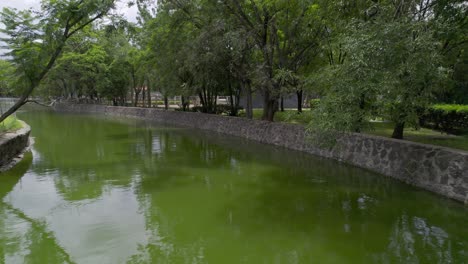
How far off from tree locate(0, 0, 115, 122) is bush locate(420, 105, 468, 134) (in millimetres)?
13013

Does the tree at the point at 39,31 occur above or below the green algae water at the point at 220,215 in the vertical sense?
above

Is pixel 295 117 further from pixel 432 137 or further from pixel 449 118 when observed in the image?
pixel 449 118

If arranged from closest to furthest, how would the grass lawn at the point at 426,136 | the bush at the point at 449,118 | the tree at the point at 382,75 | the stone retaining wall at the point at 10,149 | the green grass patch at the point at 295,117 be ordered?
1. the tree at the point at 382,75
2. the green grass patch at the point at 295,117
3. the grass lawn at the point at 426,136
4. the stone retaining wall at the point at 10,149
5. the bush at the point at 449,118

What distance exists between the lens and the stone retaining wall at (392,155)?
8.26m

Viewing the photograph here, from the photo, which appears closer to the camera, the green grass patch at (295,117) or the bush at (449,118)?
the green grass patch at (295,117)

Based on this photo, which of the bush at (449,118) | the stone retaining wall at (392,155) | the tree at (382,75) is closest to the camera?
the tree at (382,75)

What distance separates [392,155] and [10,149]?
1249cm

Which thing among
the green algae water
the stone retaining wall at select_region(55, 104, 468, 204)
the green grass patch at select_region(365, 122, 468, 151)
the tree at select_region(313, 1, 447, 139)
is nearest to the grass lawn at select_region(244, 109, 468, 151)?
the green grass patch at select_region(365, 122, 468, 151)

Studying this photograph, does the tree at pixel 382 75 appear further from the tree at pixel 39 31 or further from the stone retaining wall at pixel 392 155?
the tree at pixel 39 31

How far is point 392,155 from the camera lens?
10.4m

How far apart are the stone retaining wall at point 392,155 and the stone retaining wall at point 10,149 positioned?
9.81m

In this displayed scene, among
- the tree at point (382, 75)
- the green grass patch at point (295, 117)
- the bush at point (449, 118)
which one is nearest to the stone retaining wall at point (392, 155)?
the green grass patch at point (295, 117)

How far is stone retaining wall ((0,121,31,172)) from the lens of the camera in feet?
39.1

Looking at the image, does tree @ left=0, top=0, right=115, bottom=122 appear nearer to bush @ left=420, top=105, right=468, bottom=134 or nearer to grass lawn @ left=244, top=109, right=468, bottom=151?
grass lawn @ left=244, top=109, right=468, bottom=151
